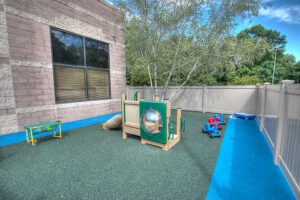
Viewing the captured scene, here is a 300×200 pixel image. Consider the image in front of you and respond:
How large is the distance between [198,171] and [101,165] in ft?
5.44

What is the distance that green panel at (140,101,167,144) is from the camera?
2856 mm

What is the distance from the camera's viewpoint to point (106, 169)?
2.34 metres

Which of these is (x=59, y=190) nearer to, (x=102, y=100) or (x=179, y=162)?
(x=179, y=162)

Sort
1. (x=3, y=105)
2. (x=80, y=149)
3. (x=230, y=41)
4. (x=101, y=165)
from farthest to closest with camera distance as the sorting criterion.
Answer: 1. (x=230, y=41)
2. (x=3, y=105)
3. (x=80, y=149)
4. (x=101, y=165)

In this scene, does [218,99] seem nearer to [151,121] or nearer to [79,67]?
[151,121]

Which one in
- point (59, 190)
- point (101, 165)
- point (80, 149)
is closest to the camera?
point (59, 190)

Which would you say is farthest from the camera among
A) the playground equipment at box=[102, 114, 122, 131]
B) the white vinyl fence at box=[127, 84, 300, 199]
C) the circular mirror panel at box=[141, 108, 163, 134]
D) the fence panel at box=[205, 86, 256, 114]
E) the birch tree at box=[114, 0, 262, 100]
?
the fence panel at box=[205, 86, 256, 114]

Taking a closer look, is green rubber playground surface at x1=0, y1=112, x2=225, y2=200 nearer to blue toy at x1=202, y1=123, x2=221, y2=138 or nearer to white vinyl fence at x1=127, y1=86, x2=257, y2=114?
blue toy at x1=202, y1=123, x2=221, y2=138

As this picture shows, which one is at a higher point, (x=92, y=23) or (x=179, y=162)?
(x=92, y=23)

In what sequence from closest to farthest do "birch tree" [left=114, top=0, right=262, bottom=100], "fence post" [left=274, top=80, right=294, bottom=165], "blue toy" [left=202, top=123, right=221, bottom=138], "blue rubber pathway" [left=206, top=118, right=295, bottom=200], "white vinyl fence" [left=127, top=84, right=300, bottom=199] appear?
"blue rubber pathway" [left=206, top=118, right=295, bottom=200] → "white vinyl fence" [left=127, top=84, right=300, bottom=199] → "fence post" [left=274, top=80, right=294, bottom=165] → "blue toy" [left=202, top=123, right=221, bottom=138] → "birch tree" [left=114, top=0, right=262, bottom=100]

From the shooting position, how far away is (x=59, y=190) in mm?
1849

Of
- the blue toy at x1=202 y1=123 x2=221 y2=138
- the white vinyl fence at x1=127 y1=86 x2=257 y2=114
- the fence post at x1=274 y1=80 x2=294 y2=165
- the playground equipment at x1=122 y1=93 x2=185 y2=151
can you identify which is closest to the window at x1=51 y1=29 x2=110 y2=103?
the playground equipment at x1=122 y1=93 x2=185 y2=151

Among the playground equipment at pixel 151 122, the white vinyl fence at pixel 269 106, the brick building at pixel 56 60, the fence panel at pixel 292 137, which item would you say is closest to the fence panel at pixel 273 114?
the white vinyl fence at pixel 269 106

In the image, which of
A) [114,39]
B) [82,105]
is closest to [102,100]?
[82,105]
